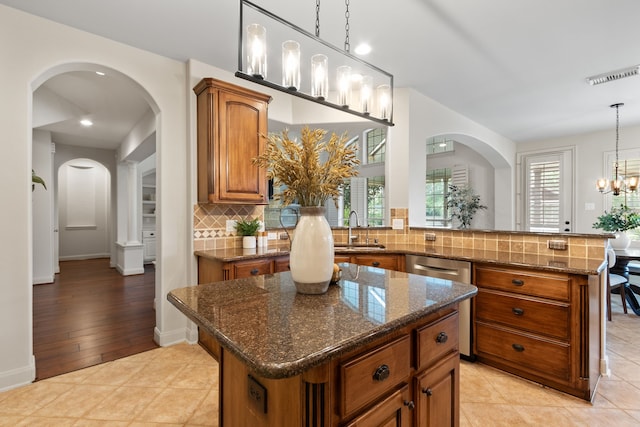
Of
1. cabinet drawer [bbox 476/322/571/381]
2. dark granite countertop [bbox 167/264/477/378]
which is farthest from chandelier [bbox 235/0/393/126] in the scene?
cabinet drawer [bbox 476/322/571/381]

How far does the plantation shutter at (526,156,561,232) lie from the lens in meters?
6.29

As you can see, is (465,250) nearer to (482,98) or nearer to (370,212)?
(482,98)

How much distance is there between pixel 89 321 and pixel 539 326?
4.48 metres

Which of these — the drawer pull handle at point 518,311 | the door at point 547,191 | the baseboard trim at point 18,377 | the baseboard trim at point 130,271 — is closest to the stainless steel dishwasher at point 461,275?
the drawer pull handle at point 518,311

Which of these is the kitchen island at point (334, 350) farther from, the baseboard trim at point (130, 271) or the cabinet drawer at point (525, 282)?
the baseboard trim at point (130, 271)

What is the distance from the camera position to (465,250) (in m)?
3.14

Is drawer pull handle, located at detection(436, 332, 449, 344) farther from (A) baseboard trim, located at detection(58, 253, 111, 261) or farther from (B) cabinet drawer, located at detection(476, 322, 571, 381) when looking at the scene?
(A) baseboard trim, located at detection(58, 253, 111, 261)

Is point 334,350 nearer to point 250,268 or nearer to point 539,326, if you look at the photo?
point 250,268

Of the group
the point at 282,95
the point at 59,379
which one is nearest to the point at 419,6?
the point at 282,95

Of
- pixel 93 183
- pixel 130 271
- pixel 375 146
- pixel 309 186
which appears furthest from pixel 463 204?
pixel 93 183

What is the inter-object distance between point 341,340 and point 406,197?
3.18 m

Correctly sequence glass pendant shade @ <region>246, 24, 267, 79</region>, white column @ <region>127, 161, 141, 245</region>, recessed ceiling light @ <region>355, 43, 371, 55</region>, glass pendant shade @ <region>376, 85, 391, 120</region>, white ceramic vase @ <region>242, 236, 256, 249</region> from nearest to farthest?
glass pendant shade @ <region>246, 24, 267, 79</region> → glass pendant shade @ <region>376, 85, 391, 120</region> → recessed ceiling light @ <region>355, 43, 371, 55</region> → white ceramic vase @ <region>242, 236, 256, 249</region> → white column @ <region>127, 161, 141, 245</region>

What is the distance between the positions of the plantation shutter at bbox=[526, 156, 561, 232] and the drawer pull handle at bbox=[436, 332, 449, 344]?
20.9 ft

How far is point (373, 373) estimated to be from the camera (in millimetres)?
1032
